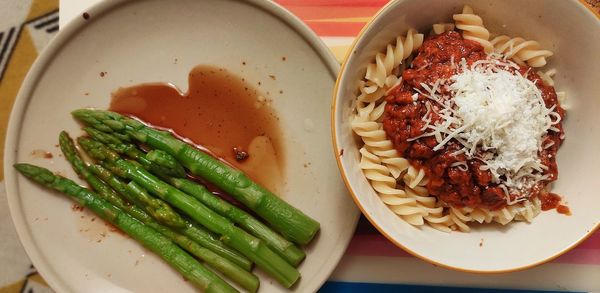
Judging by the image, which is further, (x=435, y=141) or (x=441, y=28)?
(x=441, y=28)

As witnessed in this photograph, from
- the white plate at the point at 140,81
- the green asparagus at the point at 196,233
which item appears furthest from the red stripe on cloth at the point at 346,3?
the green asparagus at the point at 196,233

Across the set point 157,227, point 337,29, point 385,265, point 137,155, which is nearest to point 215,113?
point 137,155

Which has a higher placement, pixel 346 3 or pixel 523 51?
pixel 523 51

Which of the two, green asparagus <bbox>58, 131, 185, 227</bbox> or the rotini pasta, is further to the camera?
green asparagus <bbox>58, 131, 185, 227</bbox>

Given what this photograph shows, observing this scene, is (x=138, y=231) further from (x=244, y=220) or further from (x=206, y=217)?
(x=244, y=220)

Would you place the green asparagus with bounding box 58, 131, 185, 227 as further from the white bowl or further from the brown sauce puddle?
the white bowl

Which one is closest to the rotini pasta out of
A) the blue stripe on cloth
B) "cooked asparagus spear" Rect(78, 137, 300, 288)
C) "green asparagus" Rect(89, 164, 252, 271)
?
the blue stripe on cloth
